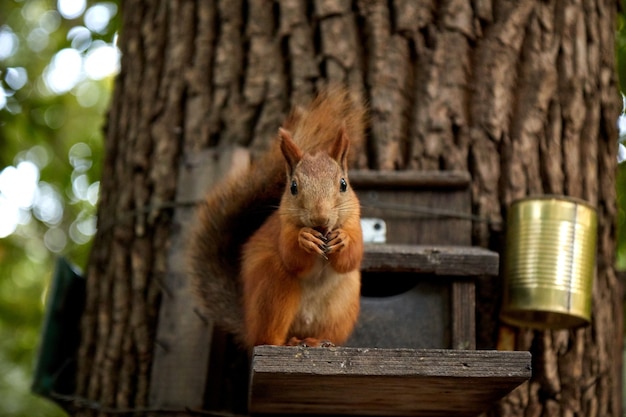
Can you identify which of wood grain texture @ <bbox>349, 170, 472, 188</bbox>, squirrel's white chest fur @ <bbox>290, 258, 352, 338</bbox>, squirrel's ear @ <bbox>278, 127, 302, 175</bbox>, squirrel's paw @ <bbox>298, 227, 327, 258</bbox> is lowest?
squirrel's white chest fur @ <bbox>290, 258, 352, 338</bbox>

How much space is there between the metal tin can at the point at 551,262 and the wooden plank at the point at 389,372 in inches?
15.0

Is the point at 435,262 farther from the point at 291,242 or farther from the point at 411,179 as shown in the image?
the point at 291,242

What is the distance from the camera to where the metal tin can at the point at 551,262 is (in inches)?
91.0

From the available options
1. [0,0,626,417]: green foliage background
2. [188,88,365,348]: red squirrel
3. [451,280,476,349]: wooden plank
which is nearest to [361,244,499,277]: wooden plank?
[451,280,476,349]: wooden plank

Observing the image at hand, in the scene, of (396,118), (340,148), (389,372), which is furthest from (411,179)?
(389,372)

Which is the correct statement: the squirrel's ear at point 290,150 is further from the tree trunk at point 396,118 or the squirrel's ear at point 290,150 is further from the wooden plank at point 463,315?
the tree trunk at point 396,118

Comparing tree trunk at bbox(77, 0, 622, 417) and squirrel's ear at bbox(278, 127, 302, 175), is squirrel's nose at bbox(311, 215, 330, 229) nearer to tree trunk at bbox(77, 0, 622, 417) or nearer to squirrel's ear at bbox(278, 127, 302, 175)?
squirrel's ear at bbox(278, 127, 302, 175)

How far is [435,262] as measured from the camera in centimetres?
225

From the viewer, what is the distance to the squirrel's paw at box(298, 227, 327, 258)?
6.05ft

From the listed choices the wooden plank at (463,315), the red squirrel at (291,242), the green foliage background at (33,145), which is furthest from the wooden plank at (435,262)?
the green foliage background at (33,145)

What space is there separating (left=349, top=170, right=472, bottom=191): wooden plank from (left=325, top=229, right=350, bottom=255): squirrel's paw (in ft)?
2.25

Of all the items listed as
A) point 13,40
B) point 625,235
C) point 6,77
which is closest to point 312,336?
point 625,235

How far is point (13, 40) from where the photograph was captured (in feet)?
16.1

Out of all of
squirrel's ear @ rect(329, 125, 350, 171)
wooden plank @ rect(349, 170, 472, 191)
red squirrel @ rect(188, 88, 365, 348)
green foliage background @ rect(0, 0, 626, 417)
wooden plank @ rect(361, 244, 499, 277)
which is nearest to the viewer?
red squirrel @ rect(188, 88, 365, 348)
